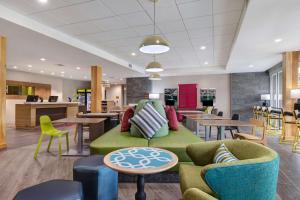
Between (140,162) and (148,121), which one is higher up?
(148,121)

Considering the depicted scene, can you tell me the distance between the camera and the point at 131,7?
11.3 feet

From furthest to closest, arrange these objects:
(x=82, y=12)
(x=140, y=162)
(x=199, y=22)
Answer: (x=199, y=22), (x=82, y=12), (x=140, y=162)

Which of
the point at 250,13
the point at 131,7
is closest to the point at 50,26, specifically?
the point at 131,7

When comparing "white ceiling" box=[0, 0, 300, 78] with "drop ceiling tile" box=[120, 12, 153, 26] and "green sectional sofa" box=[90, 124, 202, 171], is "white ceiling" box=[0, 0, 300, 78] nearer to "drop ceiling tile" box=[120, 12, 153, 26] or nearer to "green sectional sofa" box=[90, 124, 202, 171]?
"drop ceiling tile" box=[120, 12, 153, 26]

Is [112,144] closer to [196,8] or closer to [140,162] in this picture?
[140,162]

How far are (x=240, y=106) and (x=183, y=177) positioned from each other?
9.77m

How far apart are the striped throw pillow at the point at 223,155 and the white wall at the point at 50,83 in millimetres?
10649

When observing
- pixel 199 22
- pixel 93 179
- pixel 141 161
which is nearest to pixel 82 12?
pixel 199 22

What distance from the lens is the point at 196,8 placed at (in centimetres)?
349

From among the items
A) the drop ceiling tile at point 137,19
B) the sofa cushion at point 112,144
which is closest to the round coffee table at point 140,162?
the sofa cushion at point 112,144

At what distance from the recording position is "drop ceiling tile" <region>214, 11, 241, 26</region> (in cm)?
371

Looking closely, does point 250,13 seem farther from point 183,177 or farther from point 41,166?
point 41,166

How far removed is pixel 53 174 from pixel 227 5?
434 cm

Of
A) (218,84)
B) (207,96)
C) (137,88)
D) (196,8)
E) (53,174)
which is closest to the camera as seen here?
(53,174)
